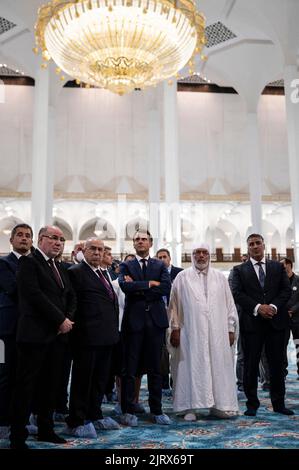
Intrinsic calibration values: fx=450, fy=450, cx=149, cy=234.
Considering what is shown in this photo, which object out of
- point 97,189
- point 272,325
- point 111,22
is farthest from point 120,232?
point 272,325

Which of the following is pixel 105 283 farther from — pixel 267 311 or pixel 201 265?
pixel 267 311

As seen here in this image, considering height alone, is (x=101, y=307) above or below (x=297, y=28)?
below

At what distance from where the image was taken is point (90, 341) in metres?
3.05

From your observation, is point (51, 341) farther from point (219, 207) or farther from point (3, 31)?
point (219, 207)

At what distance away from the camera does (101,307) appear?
10.3 feet

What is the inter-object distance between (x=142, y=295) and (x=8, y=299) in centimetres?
103

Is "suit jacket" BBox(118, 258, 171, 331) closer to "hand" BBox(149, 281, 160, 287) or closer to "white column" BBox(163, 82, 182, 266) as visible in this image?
"hand" BBox(149, 281, 160, 287)

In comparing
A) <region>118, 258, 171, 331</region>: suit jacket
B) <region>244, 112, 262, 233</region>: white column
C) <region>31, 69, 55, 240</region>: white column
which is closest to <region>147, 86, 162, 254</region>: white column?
<region>244, 112, 262, 233</region>: white column

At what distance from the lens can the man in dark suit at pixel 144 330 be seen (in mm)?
3424

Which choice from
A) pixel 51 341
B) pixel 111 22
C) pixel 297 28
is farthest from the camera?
pixel 297 28

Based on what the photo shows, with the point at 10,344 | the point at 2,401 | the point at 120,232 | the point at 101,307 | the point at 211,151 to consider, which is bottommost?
the point at 2,401

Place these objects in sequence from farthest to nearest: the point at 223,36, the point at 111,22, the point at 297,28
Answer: the point at 223,36
the point at 297,28
the point at 111,22

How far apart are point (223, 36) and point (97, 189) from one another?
949cm

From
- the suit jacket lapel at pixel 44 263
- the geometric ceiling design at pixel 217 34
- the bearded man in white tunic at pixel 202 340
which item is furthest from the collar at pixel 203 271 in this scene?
the geometric ceiling design at pixel 217 34
